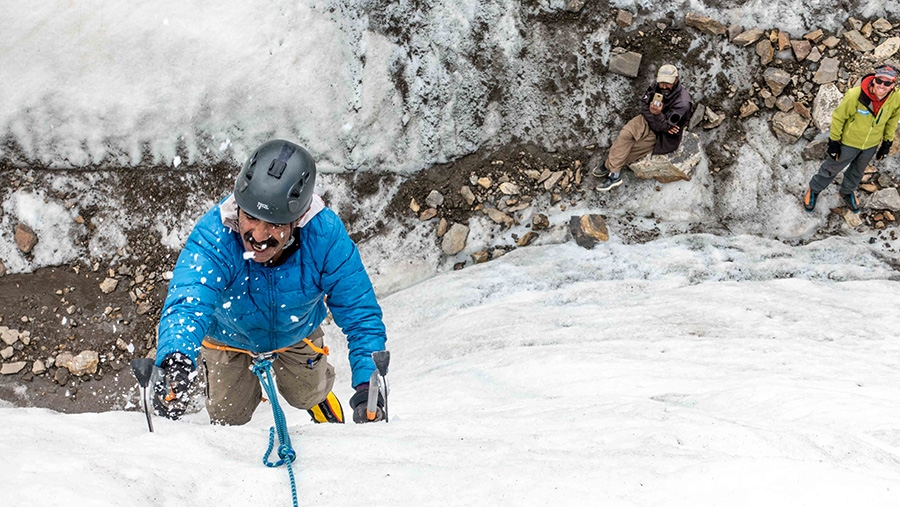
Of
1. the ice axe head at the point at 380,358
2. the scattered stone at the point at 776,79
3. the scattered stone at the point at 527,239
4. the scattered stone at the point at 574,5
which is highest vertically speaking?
the scattered stone at the point at 574,5

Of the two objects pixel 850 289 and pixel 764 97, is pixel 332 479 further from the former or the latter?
pixel 764 97

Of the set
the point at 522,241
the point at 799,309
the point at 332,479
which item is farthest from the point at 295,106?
the point at 799,309

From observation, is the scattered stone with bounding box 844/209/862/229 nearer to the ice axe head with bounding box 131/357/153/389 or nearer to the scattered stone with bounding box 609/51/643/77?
the scattered stone with bounding box 609/51/643/77

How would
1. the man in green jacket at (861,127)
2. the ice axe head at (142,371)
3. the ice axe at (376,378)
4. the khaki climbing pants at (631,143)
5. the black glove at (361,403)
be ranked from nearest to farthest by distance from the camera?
the ice axe head at (142,371) < the ice axe at (376,378) < the black glove at (361,403) < the man in green jacket at (861,127) < the khaki climbing pants at (631,143)

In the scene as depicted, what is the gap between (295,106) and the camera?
6.52m

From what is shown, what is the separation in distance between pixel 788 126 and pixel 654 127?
179cm

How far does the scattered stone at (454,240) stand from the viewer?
675cm

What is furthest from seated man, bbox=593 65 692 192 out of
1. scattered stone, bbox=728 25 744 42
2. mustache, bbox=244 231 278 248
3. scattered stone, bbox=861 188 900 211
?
mustache, bbox=244 231 278 248

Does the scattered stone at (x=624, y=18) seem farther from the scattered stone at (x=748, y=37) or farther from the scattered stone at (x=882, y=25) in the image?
the scattered stone at (x=882, y=25)

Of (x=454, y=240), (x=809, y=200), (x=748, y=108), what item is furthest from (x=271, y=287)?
(x=809, y=200)

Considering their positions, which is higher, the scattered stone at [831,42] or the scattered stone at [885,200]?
the scattered stone at [831,42]

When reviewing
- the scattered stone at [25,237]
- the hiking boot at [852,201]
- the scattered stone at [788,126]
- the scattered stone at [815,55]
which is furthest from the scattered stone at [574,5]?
the scattered stone at [25,237]

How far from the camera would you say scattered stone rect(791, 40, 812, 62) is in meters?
7.03

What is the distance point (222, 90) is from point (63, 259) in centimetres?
246
